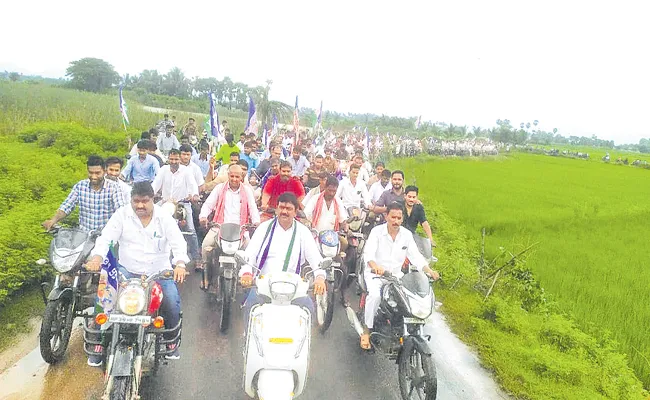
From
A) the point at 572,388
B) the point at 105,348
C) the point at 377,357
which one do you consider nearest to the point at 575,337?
the point at 572,388

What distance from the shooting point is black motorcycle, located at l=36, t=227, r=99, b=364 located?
3.87 m

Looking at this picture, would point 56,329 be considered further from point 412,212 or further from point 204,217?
point 412,212

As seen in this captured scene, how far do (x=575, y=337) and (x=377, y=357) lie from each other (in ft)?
8.59

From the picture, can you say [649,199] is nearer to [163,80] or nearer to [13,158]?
[13,158]

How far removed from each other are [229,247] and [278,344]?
1974 millimetres

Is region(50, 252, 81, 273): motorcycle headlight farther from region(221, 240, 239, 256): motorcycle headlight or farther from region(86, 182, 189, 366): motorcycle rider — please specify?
region(221, 240, 239, 256): motorcycle headlight

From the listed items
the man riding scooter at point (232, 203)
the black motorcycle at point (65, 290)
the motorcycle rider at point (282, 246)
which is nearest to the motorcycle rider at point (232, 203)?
the man riding scooter at point (232, 203)

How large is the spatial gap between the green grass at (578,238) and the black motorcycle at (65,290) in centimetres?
584

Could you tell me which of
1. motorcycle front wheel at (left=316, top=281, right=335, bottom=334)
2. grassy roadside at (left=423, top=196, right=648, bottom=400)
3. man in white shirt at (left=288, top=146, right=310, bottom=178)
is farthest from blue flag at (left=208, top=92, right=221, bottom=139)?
motorcycle front wheel at (left=316, top=281, right=335, bottom=334)

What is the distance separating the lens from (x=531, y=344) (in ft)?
18.7

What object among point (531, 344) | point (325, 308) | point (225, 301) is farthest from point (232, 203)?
point (531, 344)

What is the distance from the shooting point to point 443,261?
853 centimetres

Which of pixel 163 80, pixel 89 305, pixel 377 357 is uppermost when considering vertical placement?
pixel 163 80

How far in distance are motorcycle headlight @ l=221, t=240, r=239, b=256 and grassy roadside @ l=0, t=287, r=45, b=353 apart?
79.6 inches
